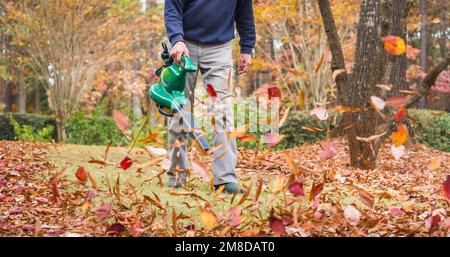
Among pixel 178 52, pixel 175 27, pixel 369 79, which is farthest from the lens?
pixel 369 79

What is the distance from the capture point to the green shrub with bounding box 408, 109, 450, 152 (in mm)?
9117

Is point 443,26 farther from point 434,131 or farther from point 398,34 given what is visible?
point 398,34

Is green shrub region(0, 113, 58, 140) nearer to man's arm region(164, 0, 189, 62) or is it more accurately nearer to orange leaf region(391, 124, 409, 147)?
man's arm region(164, 0, 189, 62)

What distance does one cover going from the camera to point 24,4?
1227 centimetres

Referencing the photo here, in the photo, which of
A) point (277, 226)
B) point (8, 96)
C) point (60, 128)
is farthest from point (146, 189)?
point (8, 96)

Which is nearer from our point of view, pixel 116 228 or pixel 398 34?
pixel 116 228

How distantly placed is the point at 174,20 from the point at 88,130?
7.13 meters

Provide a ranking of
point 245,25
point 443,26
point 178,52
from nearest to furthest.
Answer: point 178,52
point 245,25
point 443,26

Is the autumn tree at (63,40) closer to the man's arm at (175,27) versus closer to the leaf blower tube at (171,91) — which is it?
the man's arm at (175,27)

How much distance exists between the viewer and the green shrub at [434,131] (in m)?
9.12

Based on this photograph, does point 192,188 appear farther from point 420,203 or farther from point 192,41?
point 420,203

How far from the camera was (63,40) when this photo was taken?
1184cm

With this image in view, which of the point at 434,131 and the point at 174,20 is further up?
the point at 174,20
